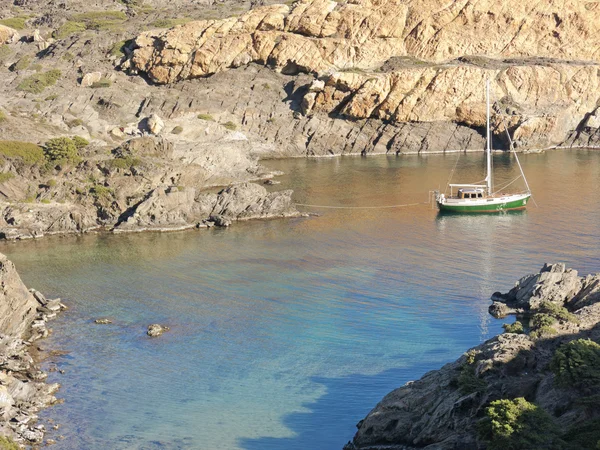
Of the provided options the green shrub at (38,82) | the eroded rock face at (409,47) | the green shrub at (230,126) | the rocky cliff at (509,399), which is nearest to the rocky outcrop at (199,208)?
the green shrub at (230,126)

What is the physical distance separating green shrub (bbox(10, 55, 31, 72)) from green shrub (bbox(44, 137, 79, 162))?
61.4 m

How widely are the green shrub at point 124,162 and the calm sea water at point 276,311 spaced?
33.6 feet

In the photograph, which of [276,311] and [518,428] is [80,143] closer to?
[276,311]

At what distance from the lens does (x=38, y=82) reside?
121 metres


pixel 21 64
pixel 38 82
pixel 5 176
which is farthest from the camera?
pixel 21 64

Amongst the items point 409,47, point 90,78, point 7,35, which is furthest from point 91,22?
point 409,47

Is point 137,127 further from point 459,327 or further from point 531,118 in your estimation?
point 459,327

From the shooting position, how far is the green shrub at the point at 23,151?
73.2 metres

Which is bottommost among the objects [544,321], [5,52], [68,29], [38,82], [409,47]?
→ [544,321]

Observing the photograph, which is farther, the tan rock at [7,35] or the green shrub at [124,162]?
the tan rock at [7,35]

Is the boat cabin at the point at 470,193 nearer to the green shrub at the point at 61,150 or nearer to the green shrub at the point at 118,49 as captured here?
the green shrub at the point at 61,150

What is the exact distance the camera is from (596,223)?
66.6 m

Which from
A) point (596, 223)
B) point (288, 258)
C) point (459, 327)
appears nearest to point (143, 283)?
point (288, 258)

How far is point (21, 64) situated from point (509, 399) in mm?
124723
